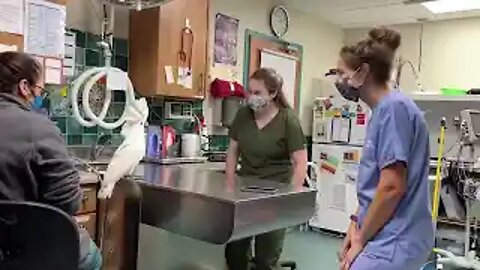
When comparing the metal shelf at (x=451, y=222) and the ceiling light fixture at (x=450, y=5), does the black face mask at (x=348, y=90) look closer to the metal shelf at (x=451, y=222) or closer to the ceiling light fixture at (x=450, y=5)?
the metal shelf at (x=451, y=222)

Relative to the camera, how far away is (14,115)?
1.56 metres

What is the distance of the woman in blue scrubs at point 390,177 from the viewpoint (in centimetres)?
149

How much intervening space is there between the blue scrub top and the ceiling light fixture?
3704mm

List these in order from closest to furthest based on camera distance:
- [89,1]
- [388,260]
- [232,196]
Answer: [388,260], [232,196], [89,1]

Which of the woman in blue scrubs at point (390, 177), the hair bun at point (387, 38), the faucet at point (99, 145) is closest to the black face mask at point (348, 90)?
the woman in blue scrubs at point (390, 177)

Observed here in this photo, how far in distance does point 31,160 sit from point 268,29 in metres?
3.79

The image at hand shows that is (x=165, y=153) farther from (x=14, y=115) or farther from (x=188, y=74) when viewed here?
(x=14, y=115)

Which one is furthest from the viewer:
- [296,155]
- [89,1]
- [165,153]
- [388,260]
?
[165,153]

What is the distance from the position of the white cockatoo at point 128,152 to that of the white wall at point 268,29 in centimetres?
95

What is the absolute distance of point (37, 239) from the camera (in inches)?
52.6

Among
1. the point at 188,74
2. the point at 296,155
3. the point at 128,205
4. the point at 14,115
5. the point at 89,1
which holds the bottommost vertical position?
the point at 128,205

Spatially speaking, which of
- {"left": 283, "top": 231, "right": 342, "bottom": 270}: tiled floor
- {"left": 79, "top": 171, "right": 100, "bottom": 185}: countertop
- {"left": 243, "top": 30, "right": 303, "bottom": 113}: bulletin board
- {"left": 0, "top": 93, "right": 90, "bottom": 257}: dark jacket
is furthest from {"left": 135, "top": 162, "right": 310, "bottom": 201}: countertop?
{"left": 243, "top": 30, "right": 303, "bottom": 113}: bulletin board

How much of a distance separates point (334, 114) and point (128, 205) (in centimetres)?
315

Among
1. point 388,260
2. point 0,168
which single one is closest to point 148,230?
point 0,168
